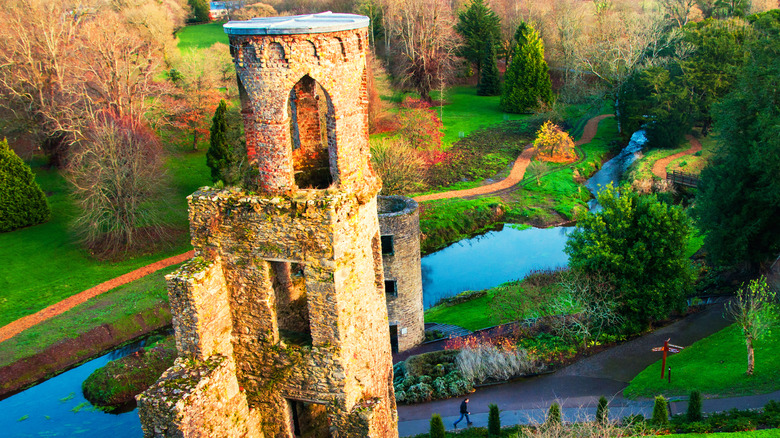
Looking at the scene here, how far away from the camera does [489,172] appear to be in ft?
155

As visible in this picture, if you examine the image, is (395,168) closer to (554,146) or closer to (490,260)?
(490,260)

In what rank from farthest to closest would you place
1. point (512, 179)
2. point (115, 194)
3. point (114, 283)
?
point (512, 179) < point (115, 194) < point (114, 283)

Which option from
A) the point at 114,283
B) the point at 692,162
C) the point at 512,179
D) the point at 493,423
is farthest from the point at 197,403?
the point at 692,162

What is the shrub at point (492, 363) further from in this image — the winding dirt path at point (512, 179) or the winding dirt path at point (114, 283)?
the winding dirt path at point (512, 179)

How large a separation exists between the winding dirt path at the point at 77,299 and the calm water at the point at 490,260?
13.8m

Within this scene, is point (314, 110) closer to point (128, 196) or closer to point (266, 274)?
point (266, 274)

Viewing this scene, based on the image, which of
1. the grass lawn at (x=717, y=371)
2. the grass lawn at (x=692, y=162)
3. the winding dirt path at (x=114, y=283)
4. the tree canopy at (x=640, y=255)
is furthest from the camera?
the grass lawn at (x=692, y=162)

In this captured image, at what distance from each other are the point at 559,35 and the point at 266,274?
5800cm

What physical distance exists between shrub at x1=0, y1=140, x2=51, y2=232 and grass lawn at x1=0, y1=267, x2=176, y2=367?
10.4 meters

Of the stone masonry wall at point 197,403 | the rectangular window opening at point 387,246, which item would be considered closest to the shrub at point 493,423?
the rectangular window opening at point 387,246

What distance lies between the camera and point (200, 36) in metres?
70.4

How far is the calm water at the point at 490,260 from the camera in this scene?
3212 centimetres

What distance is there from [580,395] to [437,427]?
6.00 metres

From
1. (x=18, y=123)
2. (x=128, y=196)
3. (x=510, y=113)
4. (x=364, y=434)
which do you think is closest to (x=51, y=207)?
(x=18, y=123)
